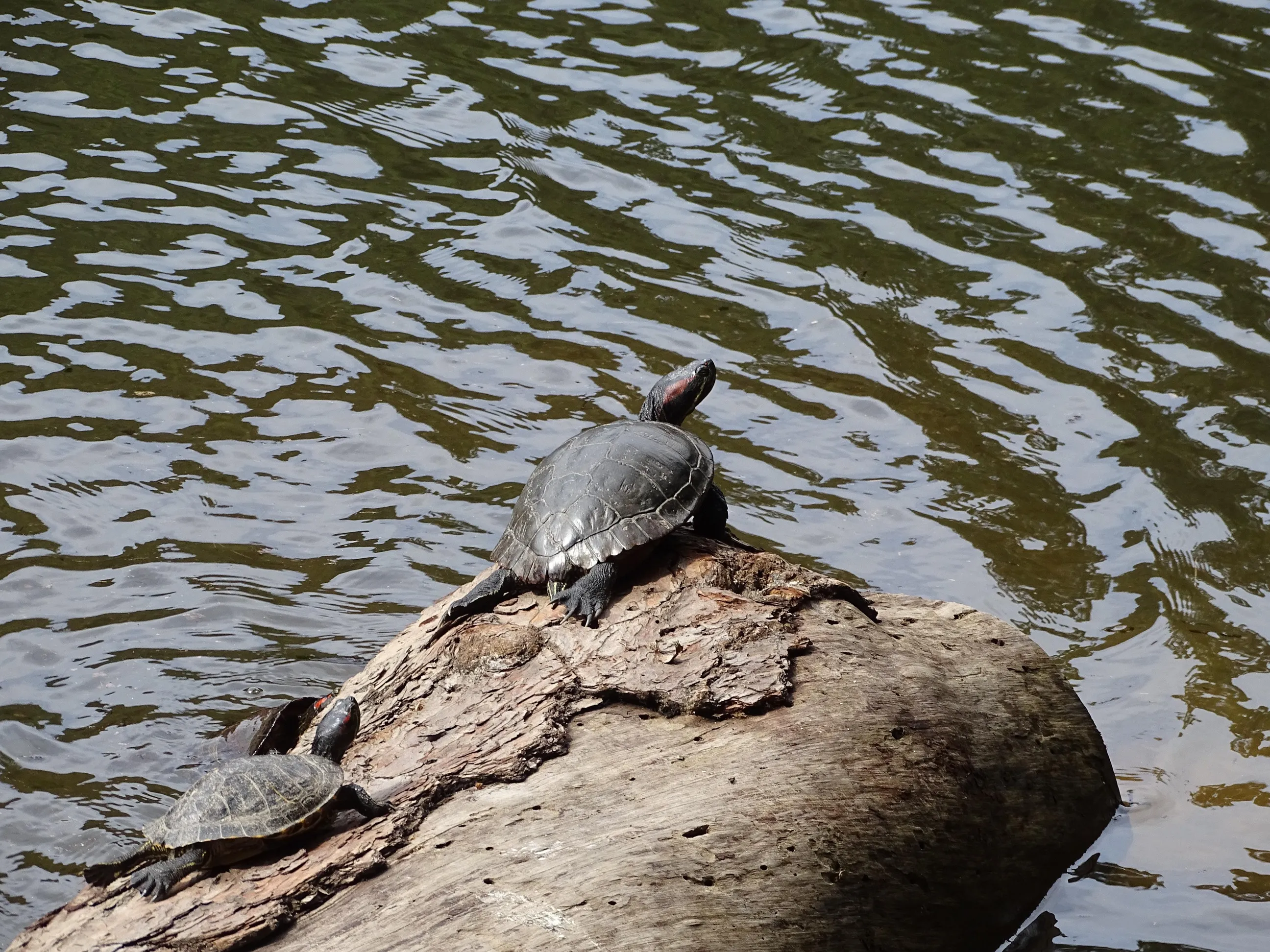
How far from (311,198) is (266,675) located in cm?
472

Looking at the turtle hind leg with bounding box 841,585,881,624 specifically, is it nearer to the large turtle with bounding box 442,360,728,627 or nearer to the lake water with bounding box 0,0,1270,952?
the large turtle with bounding box 442,360,728,627

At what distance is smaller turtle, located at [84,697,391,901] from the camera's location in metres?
3.52

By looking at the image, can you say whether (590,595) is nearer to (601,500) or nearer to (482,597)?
(601,500)

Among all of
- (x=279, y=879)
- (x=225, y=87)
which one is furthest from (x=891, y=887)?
(x=225, y=87)

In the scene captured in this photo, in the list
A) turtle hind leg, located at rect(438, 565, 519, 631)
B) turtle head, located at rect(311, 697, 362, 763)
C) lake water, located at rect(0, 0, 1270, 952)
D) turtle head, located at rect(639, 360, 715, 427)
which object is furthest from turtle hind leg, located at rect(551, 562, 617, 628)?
lake water, located at rect(0, 0, 1270, 952)

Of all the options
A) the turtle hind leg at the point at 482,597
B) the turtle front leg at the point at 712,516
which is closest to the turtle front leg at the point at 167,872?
the turtle hind leg at the point at 482,597

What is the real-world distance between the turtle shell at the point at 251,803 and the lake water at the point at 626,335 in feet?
4.37

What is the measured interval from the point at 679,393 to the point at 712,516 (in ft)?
3.21

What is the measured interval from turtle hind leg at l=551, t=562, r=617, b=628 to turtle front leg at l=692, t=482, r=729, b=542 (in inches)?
21.0

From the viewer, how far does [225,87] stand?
10.2m

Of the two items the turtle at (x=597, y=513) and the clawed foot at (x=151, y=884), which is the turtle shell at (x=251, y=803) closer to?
the clawed foot at (x=151, y=884)

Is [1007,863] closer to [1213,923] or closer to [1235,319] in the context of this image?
[1213,923]

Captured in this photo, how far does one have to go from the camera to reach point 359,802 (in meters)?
3.62

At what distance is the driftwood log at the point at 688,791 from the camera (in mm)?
3316
